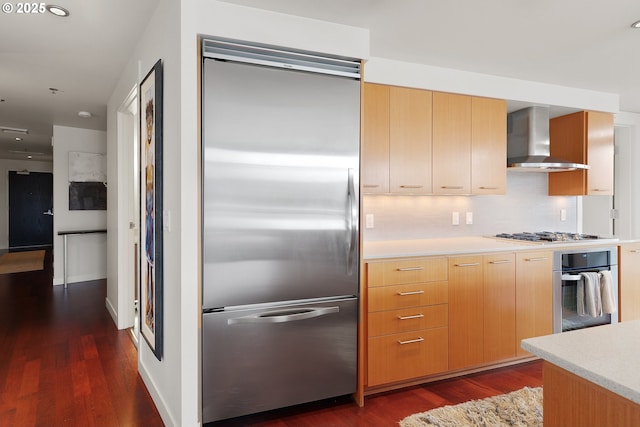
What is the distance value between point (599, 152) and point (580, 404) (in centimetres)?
375

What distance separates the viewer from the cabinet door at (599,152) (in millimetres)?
3855

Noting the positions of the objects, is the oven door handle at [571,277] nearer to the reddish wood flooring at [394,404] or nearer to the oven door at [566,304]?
the oven door at [566,304]

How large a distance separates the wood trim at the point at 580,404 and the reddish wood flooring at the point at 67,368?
2.15 meters

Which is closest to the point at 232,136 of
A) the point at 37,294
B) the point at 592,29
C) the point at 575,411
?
the point at 575,411

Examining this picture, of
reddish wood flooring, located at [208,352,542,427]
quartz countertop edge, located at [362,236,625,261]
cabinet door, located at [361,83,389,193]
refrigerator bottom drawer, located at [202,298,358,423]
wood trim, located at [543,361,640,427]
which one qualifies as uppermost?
cabinet door, located at [361,83,389,193]

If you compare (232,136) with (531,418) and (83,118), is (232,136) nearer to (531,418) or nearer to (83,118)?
(531,418)

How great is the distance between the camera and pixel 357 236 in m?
2.48

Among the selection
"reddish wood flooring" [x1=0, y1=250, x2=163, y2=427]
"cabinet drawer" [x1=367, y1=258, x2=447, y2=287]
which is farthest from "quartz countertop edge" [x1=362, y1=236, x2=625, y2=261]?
"reddish wood flooring" [x1=0, y1=250, x2=163, y2=427]

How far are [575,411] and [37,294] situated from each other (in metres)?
6.30

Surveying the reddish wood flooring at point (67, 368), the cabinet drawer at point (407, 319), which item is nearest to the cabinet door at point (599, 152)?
the cabinet drawer at point (407, 319)

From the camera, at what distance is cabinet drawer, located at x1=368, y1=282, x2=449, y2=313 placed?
2.62 meters

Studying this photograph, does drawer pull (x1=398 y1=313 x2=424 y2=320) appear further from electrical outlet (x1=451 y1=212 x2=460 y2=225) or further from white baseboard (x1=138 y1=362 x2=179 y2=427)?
white baseboard (x1=138 y1=362 x2=179 y2=427)

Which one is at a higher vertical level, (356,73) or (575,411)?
(356,73)

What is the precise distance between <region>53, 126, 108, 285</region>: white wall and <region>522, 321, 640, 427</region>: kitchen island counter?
6.54m
